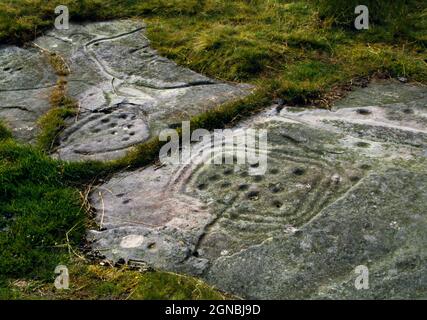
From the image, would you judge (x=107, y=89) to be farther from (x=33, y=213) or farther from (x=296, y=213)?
(x=296, y=213)

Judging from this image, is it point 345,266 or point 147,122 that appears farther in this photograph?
point 147,122

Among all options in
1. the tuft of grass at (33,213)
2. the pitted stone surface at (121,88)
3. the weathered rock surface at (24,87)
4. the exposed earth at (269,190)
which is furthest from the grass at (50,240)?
the weathered rock surface at (24,87)

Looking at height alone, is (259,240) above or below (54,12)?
below

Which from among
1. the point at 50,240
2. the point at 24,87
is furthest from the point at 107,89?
the point at 50,240

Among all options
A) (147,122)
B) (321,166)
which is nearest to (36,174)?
(147,122)

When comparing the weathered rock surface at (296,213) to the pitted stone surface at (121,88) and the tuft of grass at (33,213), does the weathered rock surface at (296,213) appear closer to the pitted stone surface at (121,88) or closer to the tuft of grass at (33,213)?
the tuft of grass at (33,213)

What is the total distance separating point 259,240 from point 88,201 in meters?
1.10

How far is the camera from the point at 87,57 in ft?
18.9

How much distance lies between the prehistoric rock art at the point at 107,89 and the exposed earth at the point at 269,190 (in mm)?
16

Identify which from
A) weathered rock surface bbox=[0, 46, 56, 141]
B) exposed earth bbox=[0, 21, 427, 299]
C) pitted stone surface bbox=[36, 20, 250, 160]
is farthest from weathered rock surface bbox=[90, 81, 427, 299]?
weathered rock surface bbox=[0, 46, 56, 141]

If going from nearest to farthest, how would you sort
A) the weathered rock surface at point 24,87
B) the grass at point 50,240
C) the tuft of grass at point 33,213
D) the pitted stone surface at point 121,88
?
the grass at point 50,240, the tuft of grass at point 33,213, the pitted stone surface at point 121,88, the weathered rock surface at point 24,87

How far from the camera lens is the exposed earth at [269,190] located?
3.08 meters

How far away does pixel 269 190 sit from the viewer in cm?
366
